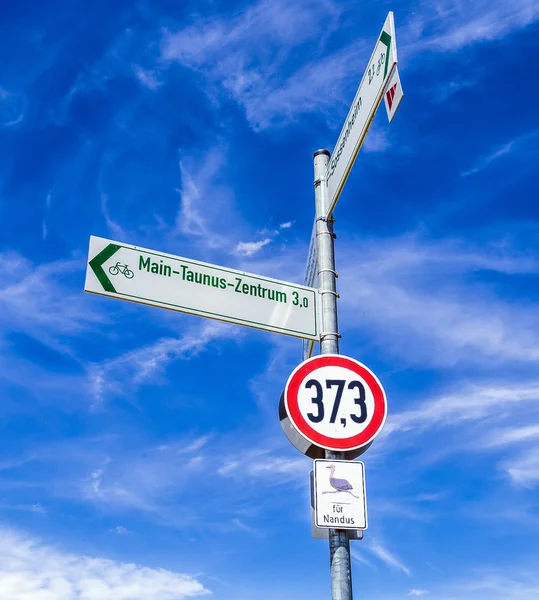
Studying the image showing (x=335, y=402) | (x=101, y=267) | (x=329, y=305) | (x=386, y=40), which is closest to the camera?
(x=335, y=402)

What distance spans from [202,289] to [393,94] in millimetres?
2029

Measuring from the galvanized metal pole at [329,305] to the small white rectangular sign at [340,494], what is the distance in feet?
0.31

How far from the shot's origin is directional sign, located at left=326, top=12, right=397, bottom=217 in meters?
4.59

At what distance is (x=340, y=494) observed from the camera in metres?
4.07

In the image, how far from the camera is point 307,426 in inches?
169

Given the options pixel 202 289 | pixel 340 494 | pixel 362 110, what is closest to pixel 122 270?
pixel 202 289

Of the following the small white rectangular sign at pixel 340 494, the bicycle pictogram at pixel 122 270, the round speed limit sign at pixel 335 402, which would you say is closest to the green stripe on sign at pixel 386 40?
the round speed limit sign at pixel 335 402

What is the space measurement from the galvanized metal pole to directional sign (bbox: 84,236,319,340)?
0.38ft

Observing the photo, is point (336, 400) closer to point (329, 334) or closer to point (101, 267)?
point (329, 334)

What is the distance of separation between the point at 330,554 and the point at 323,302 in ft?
6.24

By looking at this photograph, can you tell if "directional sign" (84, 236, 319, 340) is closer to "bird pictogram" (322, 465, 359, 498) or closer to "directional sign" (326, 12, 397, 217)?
"directional sign" (326, 12, 397, 217)

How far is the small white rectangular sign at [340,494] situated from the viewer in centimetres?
399

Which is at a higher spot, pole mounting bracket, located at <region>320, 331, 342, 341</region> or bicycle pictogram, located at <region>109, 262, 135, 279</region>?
bicycle pictogram, located at <region>109, 262, 135, 279</region>

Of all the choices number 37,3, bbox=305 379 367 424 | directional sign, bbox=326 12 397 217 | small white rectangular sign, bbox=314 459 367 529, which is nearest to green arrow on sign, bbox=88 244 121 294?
number 37,3, bbox=305 379 367 424
